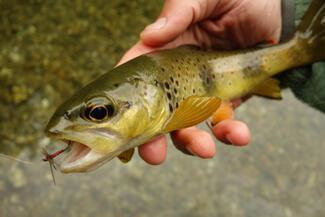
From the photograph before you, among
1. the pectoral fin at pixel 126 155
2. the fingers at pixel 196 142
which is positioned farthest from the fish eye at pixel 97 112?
the fingers at pixel 196 142

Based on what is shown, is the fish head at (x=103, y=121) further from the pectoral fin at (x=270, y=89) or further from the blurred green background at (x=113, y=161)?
the blurred green background at (x=113, y=161)

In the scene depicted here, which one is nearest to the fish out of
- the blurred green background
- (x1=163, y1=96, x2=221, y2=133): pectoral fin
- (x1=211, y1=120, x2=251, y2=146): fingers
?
(x1=163, y1=96, x2=221, y2=133): pectoral fin

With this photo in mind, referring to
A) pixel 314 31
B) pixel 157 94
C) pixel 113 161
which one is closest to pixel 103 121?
pixel 157 94


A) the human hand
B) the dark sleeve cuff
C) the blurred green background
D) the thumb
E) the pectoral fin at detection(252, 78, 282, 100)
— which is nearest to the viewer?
the human hand

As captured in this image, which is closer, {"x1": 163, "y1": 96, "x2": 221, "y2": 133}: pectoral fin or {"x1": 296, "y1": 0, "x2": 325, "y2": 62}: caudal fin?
{"x1": 163, "y1": 96, "x2": 221, "y2": 133}: pectoral fin

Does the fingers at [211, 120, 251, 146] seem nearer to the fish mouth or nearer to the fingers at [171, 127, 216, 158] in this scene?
the fingers at [171, 127, 216, 158]

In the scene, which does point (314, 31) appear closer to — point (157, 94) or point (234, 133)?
point (234, 133)
